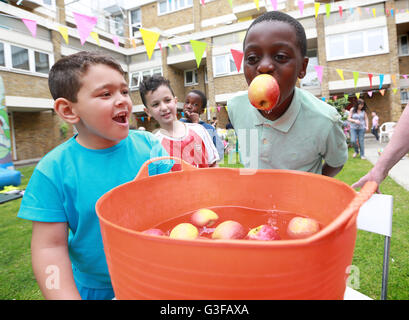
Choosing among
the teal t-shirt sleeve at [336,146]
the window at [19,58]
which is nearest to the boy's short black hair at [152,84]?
the teal t-shirt sleeve at [336,146]

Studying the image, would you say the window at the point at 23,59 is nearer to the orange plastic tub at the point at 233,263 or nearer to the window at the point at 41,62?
the window at the point at 41,62

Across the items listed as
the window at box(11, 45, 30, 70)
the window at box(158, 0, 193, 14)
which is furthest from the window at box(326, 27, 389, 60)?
the window at box(11, 45, 30, 70)

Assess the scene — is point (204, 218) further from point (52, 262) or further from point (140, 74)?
point (140, 74)

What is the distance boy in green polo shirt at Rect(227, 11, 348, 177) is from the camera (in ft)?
3.66

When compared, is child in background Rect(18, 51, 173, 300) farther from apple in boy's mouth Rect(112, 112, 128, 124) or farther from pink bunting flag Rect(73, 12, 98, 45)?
pink bunting flag Rect(73, 12, 98, 45)

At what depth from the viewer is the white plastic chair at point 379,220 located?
0.93 meters

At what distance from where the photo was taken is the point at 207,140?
107 inches

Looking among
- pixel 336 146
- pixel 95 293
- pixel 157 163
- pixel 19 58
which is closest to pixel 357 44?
pixel 336 146

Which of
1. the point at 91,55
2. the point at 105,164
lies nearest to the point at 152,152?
the point at 105,164

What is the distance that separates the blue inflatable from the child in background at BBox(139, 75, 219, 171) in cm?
495

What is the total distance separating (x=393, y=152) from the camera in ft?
3.30

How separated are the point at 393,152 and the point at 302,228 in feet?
1.69
